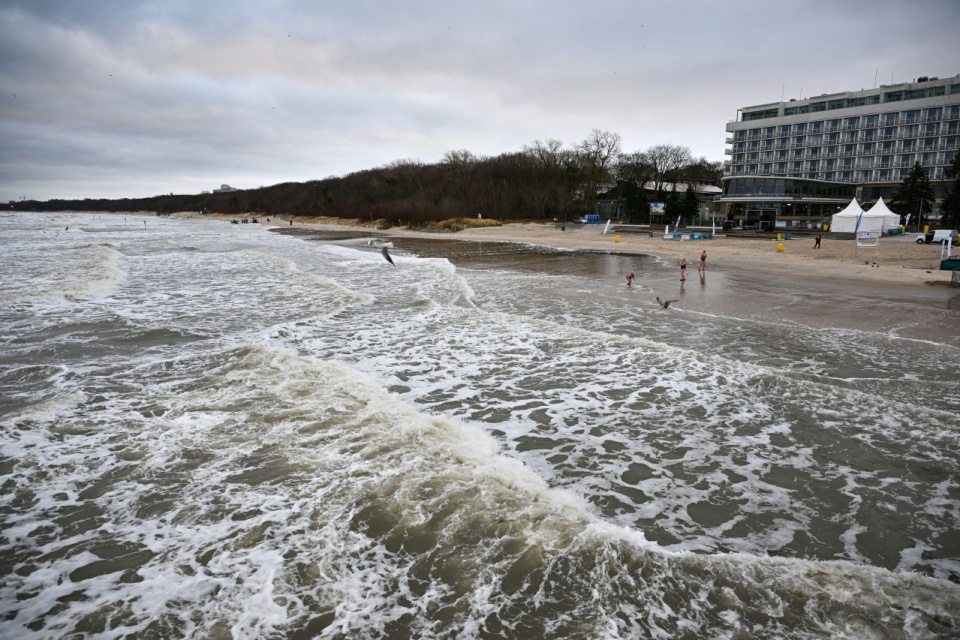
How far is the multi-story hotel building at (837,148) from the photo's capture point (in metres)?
75.2

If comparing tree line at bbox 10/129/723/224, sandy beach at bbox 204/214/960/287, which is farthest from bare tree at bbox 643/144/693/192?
sandy beach at bbox 204/214/960/287

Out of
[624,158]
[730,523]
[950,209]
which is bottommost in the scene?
[730,523]

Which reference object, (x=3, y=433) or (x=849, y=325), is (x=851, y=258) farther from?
(x=3, y=433)

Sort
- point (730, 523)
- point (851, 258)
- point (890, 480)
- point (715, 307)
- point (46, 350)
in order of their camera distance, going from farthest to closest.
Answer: point (851, 258) → point (715, 307) → point (46, 350) → point (890, 480) → point (730, 523)

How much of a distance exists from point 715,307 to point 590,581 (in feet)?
43.2

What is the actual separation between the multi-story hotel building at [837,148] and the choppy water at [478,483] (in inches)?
2859

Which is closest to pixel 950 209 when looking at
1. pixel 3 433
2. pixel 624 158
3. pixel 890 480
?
pixel 624 158

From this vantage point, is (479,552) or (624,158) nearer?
(479,552)

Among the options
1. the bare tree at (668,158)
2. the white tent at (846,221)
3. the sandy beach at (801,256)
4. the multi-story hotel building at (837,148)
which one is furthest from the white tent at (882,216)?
the bare tree at (668,158)

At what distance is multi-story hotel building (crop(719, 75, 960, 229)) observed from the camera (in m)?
75.2

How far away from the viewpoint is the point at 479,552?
4242 mm

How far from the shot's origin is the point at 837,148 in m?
96.6

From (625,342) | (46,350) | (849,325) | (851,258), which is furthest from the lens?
(851,258)

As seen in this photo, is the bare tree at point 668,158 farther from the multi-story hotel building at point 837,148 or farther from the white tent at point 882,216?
the white tent at point 882,216
